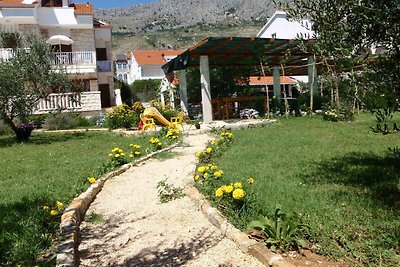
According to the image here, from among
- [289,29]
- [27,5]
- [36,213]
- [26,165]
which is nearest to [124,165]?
[26,165]

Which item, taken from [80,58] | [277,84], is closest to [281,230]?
[277,84]

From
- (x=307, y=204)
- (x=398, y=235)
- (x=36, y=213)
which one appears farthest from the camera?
(x=36, y=213)

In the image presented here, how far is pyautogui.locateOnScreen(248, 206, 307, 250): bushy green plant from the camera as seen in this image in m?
3.78

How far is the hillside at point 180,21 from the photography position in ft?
359

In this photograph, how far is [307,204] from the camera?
4.77m

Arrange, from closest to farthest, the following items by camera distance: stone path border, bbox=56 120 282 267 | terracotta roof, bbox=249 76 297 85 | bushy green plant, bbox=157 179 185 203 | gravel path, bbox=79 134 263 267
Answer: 1. stone path border, bbox=56 120 282 267
2. gravel path, bbox=79 134 263 267
3. bushy green plant, bbox=157 179 185 203
4. terracotta roof, bbox=249 76 297 85

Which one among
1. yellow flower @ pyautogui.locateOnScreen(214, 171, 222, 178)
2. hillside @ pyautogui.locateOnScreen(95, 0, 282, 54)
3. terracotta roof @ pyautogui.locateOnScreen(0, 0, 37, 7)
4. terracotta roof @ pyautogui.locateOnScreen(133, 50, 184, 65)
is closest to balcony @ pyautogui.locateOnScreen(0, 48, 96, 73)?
terracotta roof @ pyautogui.locateOnScreen(0, 0, 37, 7)

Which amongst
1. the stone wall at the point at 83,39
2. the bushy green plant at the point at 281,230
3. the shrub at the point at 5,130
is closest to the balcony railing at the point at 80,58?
the stone wall at the point at 83,39

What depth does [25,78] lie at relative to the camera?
13.8 metres

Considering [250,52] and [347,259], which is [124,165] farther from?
[250,52]

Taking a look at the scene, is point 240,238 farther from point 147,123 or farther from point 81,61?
point 81,61

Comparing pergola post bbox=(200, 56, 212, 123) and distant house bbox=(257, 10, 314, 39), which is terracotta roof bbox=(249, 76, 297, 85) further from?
pergola post bbox=(200, 56, 212, 123)

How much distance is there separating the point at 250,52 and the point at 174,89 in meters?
8.36

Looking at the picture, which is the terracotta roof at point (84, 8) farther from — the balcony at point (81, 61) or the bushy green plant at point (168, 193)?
the bushy green plant at point (168, 193)
